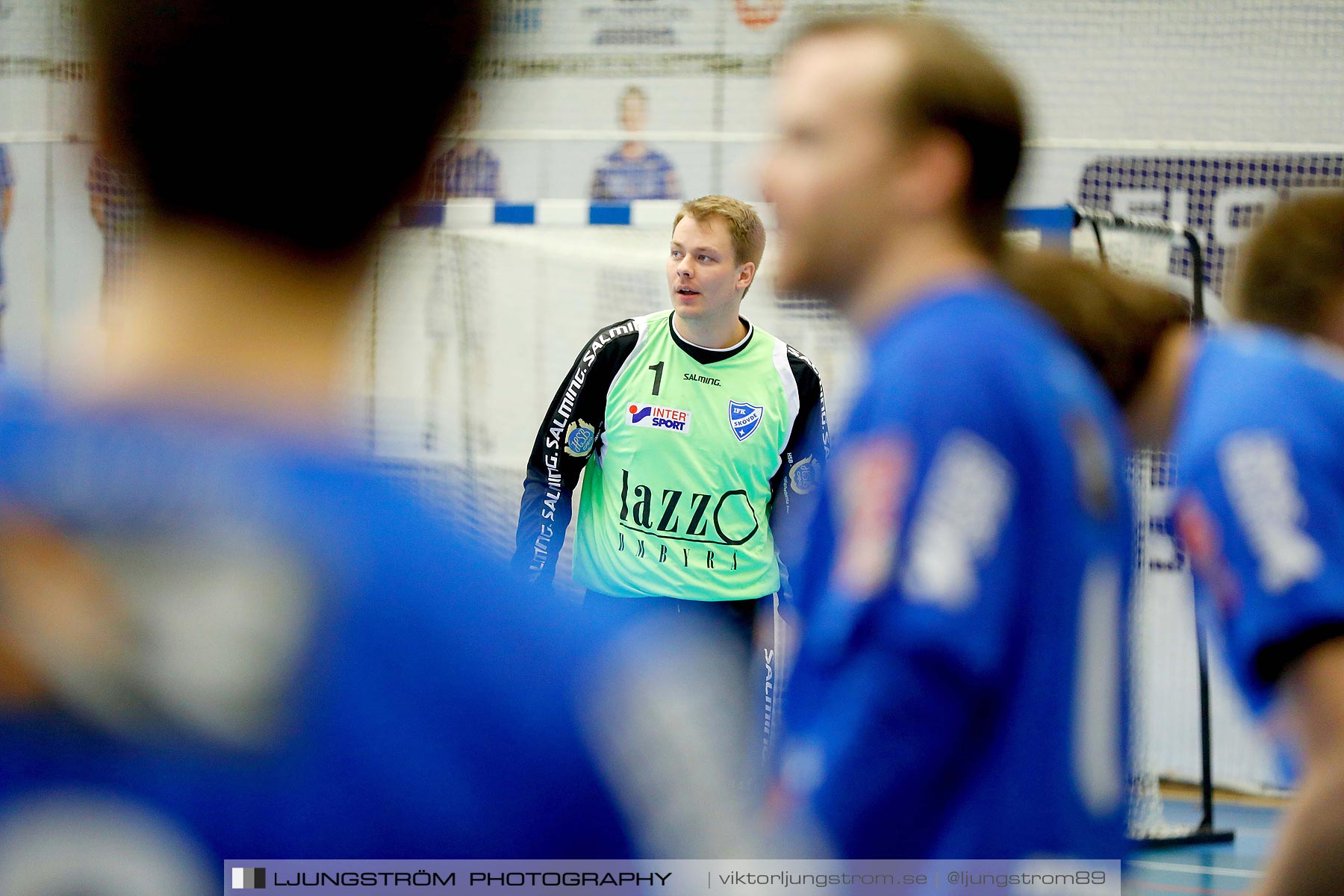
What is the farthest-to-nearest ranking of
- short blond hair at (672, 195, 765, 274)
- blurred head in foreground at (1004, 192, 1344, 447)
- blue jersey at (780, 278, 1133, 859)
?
1. short blond hair at (672, 195, 765, 274)
2. blurred head in foreground at (1004, 192, 1344, 447)
3. blue jersey at (780, 278, 1133, 859)

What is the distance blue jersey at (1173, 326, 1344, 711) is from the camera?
156cm

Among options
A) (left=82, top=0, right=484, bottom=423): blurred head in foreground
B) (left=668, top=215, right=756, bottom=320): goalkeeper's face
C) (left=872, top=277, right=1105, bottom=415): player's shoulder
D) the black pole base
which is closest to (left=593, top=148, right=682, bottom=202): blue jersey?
(left=668, top=215, right=756, bottom=320): goalkeeper's face

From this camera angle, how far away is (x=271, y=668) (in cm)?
65

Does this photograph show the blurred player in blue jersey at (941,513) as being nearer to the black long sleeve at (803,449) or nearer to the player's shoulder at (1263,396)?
the player's shoulder at (1263,396)

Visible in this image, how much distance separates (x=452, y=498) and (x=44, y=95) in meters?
10.0

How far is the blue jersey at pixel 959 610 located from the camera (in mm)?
1115

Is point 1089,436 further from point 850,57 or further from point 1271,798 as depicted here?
point 1271,798

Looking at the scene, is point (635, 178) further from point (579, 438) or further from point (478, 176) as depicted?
point (579, 438)

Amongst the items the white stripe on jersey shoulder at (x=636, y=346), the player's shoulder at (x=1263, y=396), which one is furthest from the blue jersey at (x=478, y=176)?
the player's shoulder at (x=1263, y=396)

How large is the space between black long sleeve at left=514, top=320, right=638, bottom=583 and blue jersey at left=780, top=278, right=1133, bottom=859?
3.52 m

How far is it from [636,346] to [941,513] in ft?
12.2

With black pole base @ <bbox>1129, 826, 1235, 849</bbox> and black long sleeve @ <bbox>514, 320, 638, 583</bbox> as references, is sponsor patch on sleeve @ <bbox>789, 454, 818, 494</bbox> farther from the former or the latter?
black pole base @ <bbox>1129, 826, 1235, 849</bbox>

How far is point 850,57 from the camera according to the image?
1359 mm

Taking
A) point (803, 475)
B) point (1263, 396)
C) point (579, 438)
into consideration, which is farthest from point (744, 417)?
point (1263, 396)
